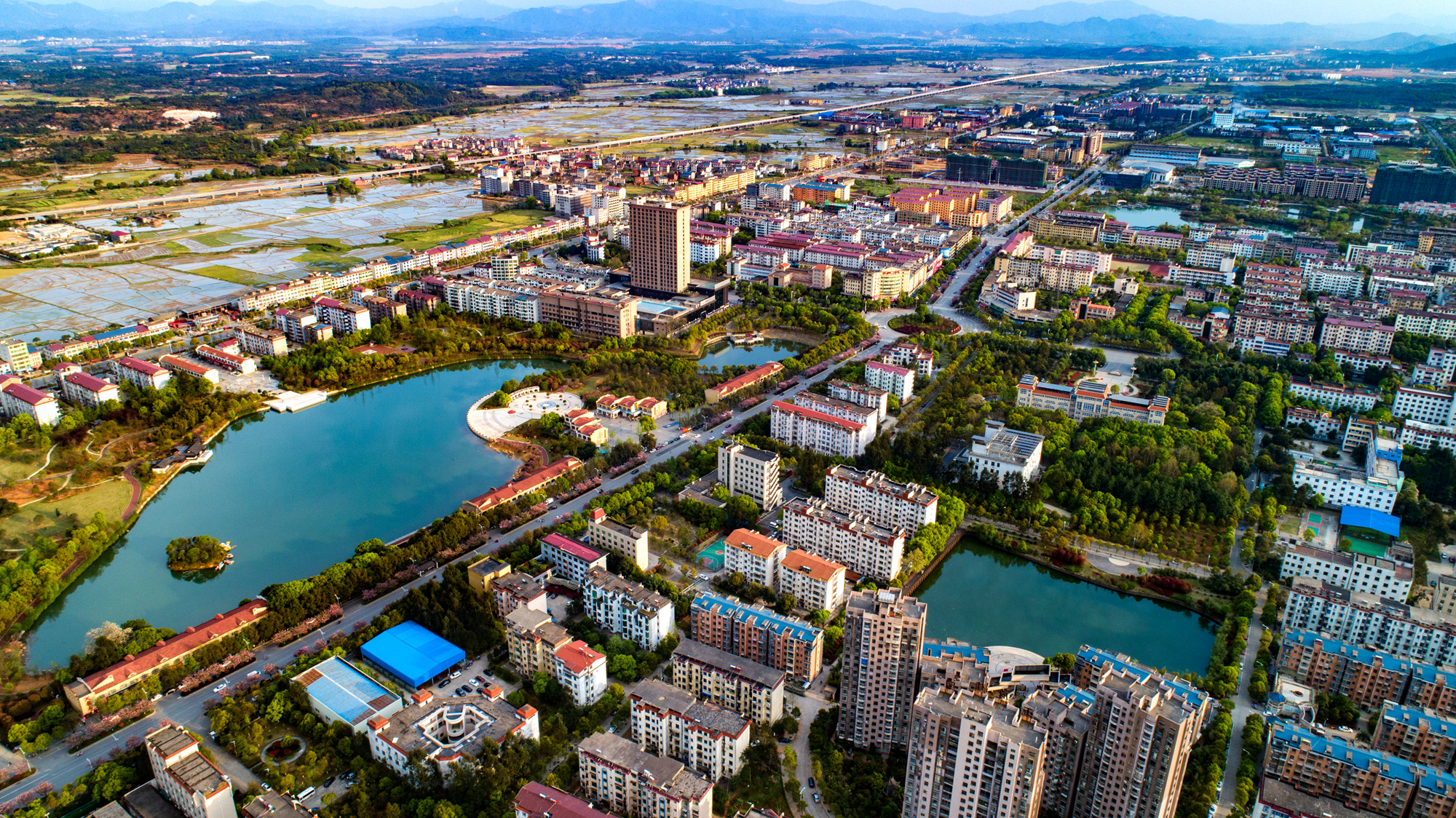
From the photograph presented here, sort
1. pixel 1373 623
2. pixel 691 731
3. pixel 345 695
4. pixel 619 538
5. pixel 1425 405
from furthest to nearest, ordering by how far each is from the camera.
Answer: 1. pixel 1425 405
2. pixel 619 538
3. pixel 1373 623
4. pixel 345 695
5. pixel 691 731

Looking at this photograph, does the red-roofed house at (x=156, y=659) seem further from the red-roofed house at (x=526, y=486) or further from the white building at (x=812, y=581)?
the white building at (x=812, y=581)

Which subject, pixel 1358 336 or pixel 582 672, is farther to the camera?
pixel 1358 336

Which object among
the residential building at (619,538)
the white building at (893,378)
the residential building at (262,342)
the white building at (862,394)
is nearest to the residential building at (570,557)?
the residential building at (619,538)

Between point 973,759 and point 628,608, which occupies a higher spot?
point 973,759

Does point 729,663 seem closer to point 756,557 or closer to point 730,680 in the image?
point 730,680

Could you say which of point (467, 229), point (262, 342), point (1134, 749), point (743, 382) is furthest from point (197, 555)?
point (467, 229)

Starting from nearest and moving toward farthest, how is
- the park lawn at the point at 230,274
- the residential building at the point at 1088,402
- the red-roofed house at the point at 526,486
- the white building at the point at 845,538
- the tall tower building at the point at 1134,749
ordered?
A: the tall tower building at the point at 1134,749
the white building at the point at 845,538
the red-roofed house at the point at 526,486
the residential building at the point at 1088,402
the park lawn at the point at 230,274
